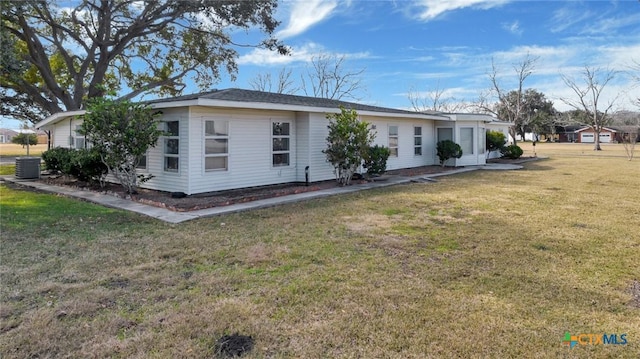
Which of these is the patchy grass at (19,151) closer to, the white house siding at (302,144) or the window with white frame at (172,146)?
the window with white frame at (172,146)

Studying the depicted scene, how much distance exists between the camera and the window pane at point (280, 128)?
11211mm

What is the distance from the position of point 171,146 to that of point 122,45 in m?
12.8

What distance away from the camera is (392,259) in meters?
4.77

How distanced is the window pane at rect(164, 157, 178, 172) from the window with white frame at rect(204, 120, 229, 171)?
0.76 meters

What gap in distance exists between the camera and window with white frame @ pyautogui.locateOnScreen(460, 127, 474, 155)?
17.9 meters

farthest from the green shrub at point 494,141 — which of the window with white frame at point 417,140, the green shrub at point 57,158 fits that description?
the green shrub at point 57,158

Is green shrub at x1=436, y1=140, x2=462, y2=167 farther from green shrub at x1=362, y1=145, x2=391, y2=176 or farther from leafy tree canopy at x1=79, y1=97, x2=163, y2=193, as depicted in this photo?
leafy tree canopy at x1=79, y1=97, x2=163, y2=193

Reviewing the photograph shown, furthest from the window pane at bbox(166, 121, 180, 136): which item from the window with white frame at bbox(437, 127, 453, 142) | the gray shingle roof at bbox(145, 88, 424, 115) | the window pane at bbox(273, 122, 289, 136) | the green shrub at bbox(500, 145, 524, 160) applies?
the green shrub at bbox(500, 145, 524, 160)

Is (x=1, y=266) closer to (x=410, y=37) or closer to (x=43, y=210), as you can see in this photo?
(x=43, y=210)

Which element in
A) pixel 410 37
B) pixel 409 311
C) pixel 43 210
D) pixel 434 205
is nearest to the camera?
pixel 409 311

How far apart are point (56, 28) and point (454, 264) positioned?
21.2 meters

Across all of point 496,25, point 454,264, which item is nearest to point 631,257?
point 454,264

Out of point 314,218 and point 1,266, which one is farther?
point 314,218

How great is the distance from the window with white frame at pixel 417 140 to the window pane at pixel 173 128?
34.2 feet
